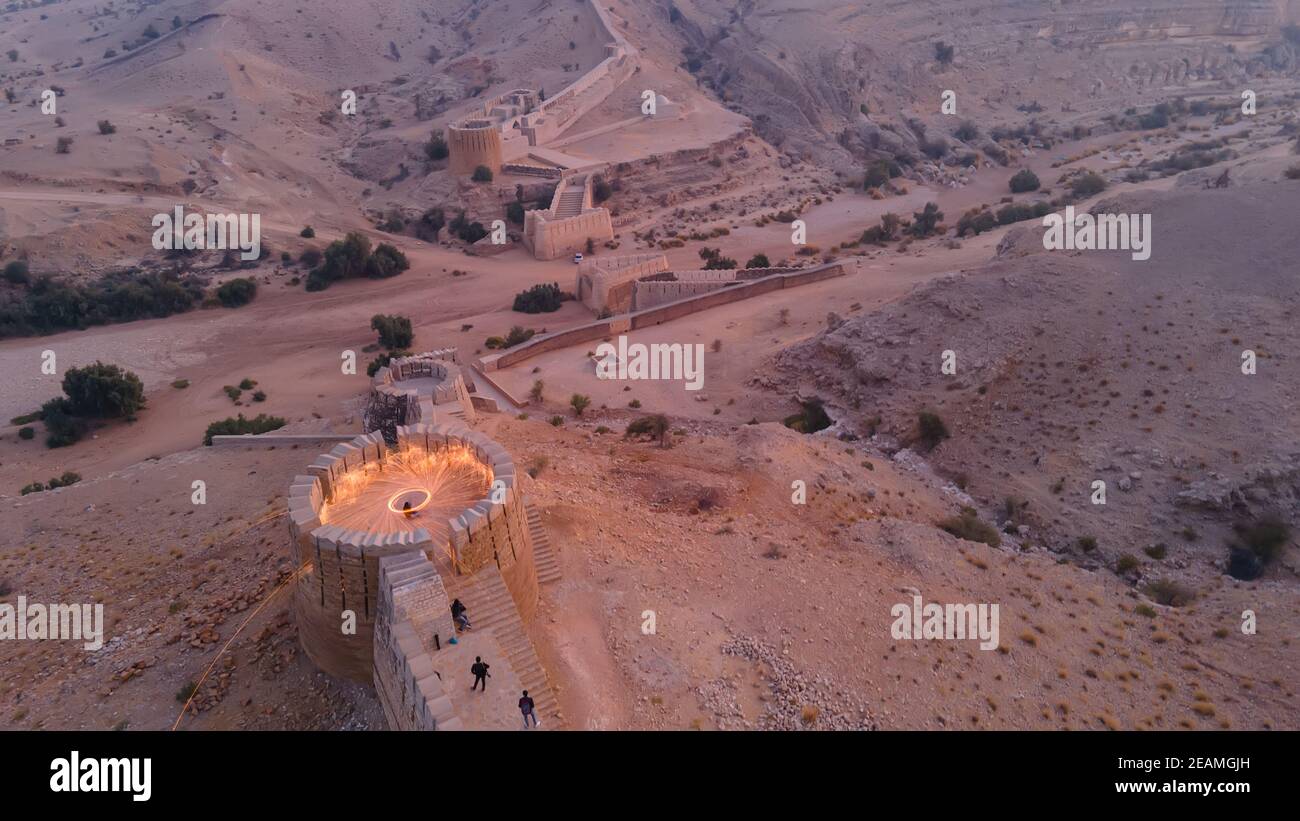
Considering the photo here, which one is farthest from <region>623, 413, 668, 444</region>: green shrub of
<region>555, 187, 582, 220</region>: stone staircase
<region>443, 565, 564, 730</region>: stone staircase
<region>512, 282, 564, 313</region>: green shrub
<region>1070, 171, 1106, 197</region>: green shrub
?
<region>1070, 171, 1106, 197</region>: green shrub

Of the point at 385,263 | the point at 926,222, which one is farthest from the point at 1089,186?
the point at 385,263

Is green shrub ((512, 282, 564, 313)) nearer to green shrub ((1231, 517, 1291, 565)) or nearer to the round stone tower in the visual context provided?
the round stone tower

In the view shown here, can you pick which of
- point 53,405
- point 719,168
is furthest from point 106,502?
point 719,168

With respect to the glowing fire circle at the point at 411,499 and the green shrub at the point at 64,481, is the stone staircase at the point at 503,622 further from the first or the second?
the green shrub at the point at 64,481

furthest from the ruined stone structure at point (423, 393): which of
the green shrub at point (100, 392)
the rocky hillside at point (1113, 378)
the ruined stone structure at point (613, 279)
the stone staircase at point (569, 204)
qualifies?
the stone staircase at point (569, 204)

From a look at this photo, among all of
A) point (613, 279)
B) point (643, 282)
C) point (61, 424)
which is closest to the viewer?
point (61, 424)

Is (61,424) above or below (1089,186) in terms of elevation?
below

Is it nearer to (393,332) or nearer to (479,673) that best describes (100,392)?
(393,332)
